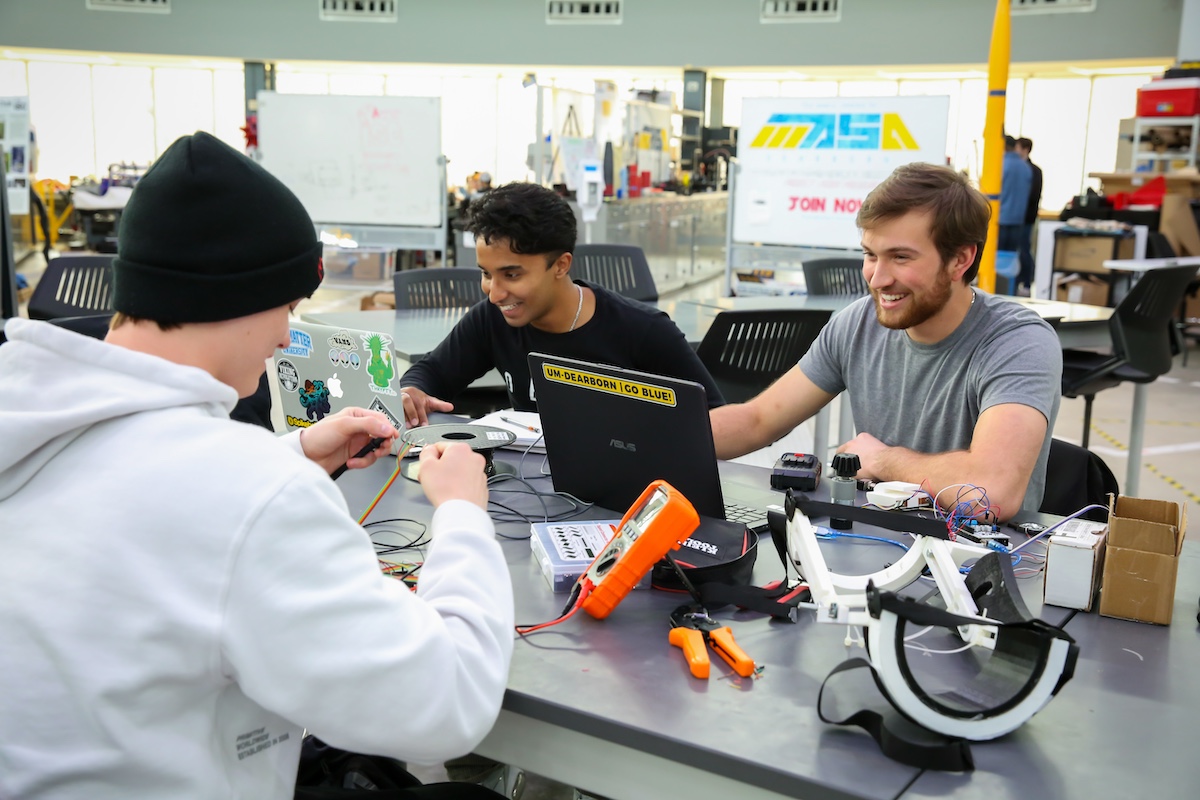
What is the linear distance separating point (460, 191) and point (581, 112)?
15.9 feet

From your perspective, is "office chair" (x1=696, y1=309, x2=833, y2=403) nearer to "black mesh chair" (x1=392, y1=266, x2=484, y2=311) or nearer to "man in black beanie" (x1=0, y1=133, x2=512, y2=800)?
"black mesh chair" (x1=392, y1=266, x2=484, y2=311)

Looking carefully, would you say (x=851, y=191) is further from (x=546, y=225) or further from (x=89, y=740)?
(x=89, y=740)

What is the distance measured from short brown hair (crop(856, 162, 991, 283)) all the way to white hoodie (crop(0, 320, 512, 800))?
1503mm

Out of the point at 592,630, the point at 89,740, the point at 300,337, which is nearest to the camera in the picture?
the point at 89,740

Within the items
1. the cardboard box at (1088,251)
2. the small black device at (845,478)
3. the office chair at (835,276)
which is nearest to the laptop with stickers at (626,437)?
the small black device at (845,478)

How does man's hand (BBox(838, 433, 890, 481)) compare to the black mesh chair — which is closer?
man's hand (BBox(838, 433, 890, 481))

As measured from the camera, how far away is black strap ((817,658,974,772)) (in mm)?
1009

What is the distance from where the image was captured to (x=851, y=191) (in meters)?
6.16

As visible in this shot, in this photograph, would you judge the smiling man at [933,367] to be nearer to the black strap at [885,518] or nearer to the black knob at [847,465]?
the black knob at [847,465]

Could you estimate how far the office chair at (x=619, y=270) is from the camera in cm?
442

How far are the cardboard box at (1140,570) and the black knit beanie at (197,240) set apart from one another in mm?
1134

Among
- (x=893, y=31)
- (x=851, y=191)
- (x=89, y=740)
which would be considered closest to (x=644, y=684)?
(x=89, y=740)

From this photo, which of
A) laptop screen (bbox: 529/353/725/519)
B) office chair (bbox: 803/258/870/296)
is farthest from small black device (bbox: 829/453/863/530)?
office chair (bbox: 803/258/870/296)

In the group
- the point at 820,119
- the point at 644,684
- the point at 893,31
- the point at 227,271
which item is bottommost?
the point at 644,684
